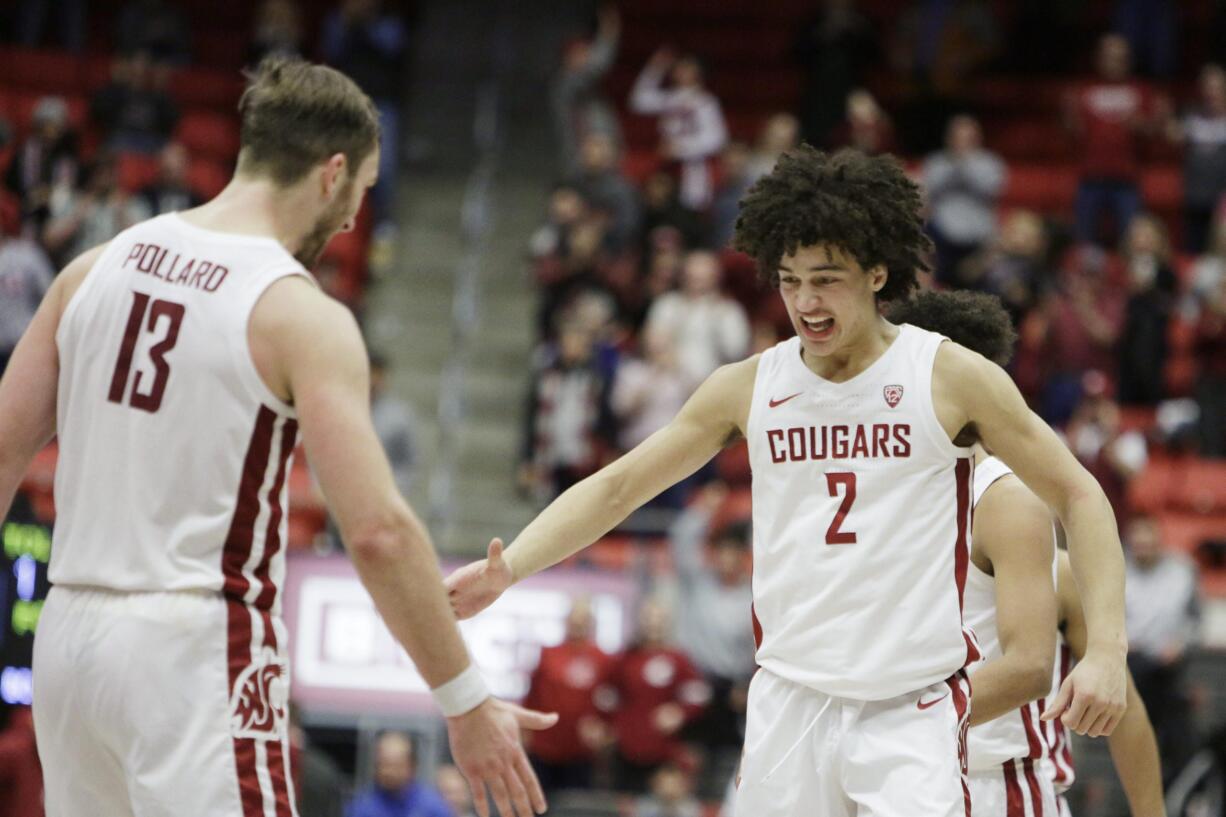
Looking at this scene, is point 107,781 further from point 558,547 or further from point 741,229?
point 741,229

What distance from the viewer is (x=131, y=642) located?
4.29 metres

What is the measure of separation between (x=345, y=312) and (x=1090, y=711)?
7.17 feet

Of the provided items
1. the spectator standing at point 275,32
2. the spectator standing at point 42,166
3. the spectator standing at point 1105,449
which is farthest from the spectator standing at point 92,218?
the spectator standing at point 1105,449

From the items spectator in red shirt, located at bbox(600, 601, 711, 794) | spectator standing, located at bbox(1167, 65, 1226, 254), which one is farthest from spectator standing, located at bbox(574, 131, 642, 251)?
spectator standing, located at bbox(1167, 65, 1226, 254)

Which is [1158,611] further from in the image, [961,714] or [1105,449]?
[961,714]

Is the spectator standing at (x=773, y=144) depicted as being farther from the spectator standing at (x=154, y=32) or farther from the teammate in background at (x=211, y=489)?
the teammate in background at (x=211, y=489)

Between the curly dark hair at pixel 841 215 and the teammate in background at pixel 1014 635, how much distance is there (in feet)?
1.70

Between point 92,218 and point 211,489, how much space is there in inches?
464

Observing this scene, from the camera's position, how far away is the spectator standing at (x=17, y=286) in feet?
48.4

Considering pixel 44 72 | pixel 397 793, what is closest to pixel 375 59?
pixel 44 72

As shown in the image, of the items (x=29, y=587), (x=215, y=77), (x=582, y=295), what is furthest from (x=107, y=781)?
(x=215, y=77)

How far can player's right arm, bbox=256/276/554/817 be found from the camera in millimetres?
4195

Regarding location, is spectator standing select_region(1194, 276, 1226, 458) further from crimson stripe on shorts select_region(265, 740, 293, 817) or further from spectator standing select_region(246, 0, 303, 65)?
crimson stripe on shorts select_region(265, 740, 293, 817)

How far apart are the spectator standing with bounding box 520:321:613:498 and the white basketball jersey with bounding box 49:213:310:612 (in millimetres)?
10632
